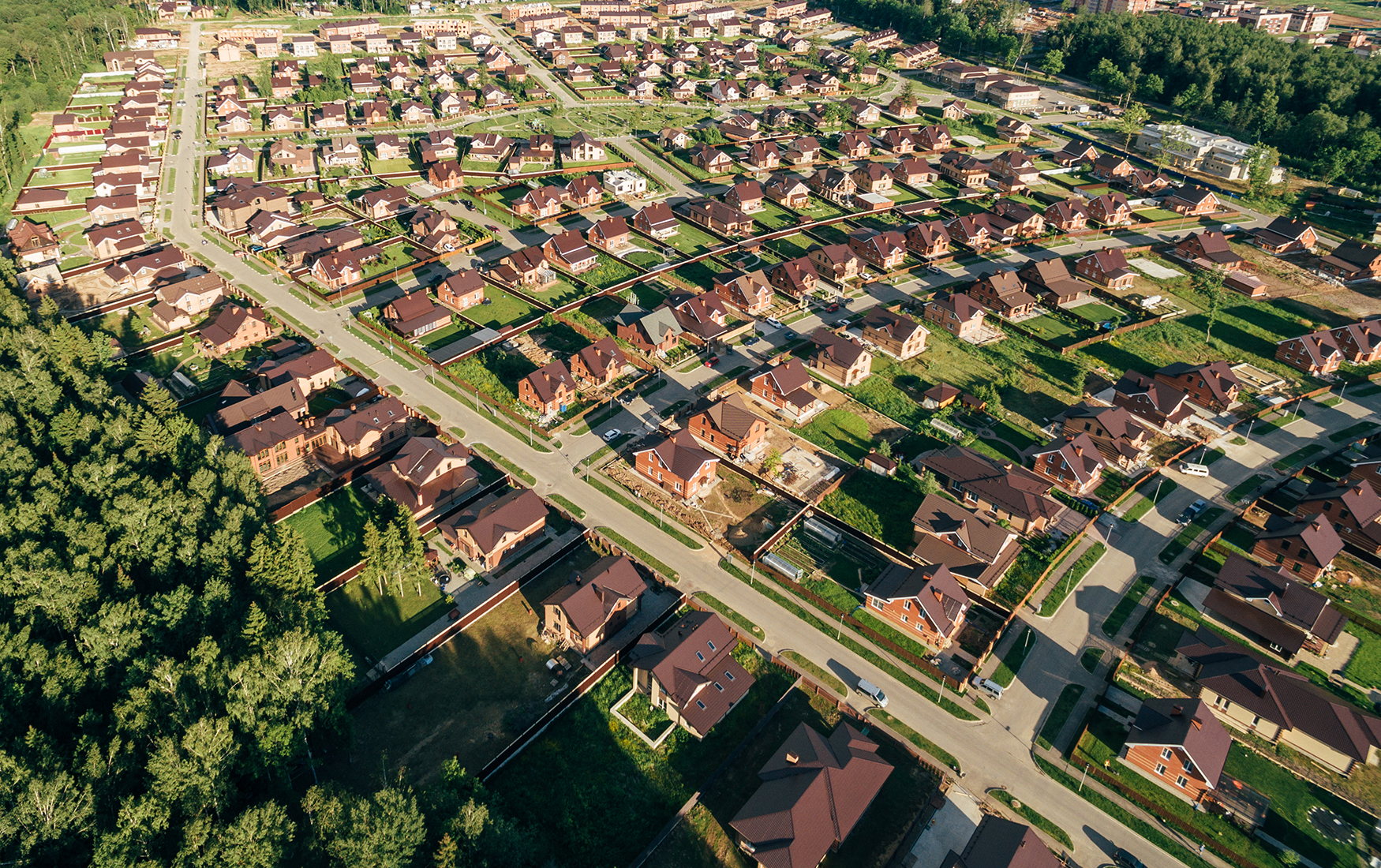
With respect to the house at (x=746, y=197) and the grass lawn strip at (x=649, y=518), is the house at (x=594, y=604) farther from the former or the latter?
the house at (x=746, y=197)

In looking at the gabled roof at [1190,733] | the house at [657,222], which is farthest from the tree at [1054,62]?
the gabled roof at [1190,733]

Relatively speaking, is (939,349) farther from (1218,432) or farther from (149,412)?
(149,412)

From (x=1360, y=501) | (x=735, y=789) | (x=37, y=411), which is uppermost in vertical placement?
(x=37, y=411)

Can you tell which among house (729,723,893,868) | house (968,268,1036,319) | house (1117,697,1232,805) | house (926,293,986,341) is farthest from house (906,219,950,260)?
house (729,723,893,868)

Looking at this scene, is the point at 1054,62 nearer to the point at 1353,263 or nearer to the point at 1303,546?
the point at 1353,263

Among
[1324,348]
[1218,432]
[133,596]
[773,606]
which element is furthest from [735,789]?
[1324,348]

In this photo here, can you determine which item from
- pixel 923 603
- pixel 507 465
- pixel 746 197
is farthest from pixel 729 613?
→ pixel 746 197
